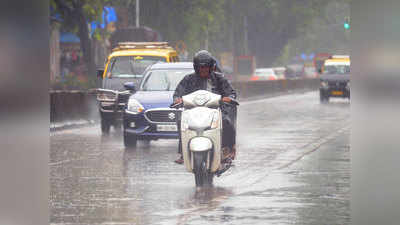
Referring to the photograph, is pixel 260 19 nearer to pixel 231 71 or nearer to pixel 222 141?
pixel 231 71

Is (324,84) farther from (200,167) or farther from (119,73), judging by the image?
(200,167)

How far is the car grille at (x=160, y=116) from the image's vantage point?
18.9m

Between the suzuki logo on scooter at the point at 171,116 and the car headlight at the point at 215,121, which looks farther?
the suzuki logo on scooter at the point at 171,116

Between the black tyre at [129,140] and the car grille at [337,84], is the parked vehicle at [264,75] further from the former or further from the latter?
the black tyre at [129,140]

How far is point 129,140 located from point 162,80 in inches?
67.3

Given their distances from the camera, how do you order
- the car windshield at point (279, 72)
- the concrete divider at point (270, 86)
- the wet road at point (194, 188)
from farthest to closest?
the car windshield at point (279, 72) < the concrete divider at point (270, 86) < the wet road at point (194, 188)

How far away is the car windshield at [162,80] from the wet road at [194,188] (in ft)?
3.64

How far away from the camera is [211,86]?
42.0ft

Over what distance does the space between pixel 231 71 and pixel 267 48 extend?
793 cm

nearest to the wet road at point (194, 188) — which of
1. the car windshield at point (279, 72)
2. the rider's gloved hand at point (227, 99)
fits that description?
the rider's gloved hand at point (227, 99)

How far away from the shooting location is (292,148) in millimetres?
19234

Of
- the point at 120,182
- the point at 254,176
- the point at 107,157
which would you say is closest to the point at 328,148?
the point at 107,157

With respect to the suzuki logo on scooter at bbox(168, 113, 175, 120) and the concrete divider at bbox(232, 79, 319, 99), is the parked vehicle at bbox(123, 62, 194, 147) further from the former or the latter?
the concrete divider at bbox(232, 79, 319, 99)
